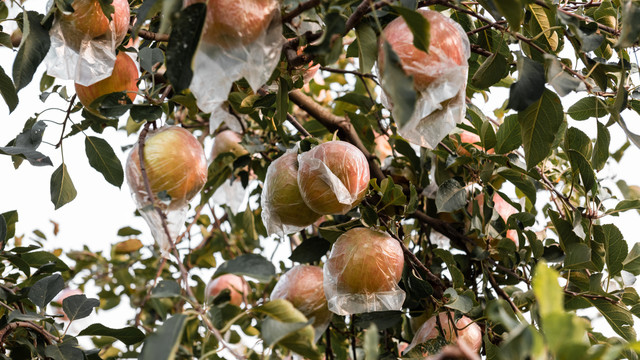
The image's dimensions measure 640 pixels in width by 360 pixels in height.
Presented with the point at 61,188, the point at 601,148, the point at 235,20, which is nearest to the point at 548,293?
the point at 235,20

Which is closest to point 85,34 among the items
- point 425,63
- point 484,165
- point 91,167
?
point 91,167

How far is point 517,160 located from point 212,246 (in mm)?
1395

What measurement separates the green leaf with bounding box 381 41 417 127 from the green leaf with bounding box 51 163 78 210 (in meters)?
0.82

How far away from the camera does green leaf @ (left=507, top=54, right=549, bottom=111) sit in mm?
808

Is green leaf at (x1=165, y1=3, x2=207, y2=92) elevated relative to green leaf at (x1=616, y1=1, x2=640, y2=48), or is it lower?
elevated

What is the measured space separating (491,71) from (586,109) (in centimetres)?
32

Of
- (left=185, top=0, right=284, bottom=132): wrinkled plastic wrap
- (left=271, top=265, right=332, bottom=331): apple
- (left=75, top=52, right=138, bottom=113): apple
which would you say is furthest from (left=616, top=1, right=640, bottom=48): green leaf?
(left=75, top=52, right=138, bottom=113): apple

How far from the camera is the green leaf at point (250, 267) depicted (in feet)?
2.46

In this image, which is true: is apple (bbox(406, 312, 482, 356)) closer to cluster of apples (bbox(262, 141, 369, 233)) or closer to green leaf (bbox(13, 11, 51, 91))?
cluster of apples (bbox(262, 141, 369, 233))

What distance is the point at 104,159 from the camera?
4.00 ft

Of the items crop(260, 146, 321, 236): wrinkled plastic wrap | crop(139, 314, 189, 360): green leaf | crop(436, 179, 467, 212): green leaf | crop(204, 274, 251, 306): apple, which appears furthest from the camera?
crop(204, 274, 251, 306): apple

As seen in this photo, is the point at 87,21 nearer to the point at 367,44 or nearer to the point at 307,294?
the point at 367,44

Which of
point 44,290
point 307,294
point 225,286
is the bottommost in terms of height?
point 225,286

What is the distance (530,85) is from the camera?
0.81 m
